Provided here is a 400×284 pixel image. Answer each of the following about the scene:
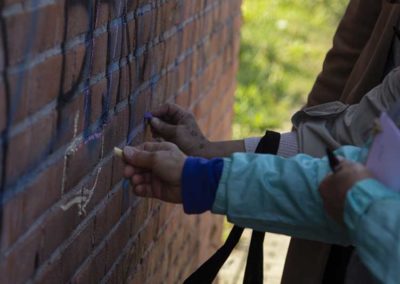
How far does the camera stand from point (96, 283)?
2461 millimetres

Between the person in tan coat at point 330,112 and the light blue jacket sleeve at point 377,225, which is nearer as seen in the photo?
the light blue jacket sleeve at point 377,225

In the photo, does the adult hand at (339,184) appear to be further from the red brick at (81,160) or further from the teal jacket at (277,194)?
the red brick at (81,160)

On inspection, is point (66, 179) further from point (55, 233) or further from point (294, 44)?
point (294, 44)

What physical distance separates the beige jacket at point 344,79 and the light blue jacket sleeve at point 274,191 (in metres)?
0.48

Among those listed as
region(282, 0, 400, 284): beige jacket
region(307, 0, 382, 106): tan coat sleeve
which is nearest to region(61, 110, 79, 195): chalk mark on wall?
region(282, 0, 400, 284): beige jacket

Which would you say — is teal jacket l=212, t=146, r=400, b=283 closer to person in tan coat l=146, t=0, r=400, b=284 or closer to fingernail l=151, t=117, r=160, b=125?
person in tan coat l=146, t=0, r=400, b=284

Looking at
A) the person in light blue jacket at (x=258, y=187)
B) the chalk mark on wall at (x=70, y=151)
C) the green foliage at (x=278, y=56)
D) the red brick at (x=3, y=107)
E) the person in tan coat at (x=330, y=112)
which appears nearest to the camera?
the red brick at (x=3, y=107)

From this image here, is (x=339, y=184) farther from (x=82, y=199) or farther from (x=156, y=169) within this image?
(x=82, y=199)

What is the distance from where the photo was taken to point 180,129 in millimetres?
2664

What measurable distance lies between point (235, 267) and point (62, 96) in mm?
3578

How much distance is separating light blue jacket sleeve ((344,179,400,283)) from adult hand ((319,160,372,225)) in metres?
0.02

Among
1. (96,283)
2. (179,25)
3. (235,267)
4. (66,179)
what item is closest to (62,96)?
(66,179)

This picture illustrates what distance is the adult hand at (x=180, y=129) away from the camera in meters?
2.64

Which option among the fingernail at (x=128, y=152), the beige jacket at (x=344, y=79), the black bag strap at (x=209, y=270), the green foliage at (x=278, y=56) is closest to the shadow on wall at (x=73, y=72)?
the fingernail at (x=128, y=152)
